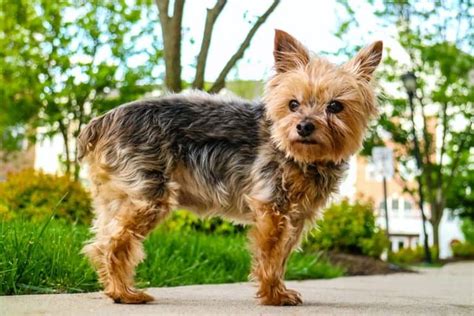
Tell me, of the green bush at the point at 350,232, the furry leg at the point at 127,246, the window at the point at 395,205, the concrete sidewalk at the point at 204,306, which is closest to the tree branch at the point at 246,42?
the concrete sidewalk at the point at 204,306

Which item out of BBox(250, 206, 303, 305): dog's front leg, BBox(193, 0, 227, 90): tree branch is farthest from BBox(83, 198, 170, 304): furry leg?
BBox(193, 0, 227, 90): tree branch

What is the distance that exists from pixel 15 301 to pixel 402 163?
23601mm

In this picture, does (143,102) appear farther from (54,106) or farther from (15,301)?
(54,106)

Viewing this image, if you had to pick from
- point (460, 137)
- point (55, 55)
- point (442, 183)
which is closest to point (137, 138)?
point (55, 55)

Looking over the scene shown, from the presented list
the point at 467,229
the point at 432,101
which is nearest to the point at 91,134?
the point at 432,101

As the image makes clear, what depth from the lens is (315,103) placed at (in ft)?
17.4

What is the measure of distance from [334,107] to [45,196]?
6.46m

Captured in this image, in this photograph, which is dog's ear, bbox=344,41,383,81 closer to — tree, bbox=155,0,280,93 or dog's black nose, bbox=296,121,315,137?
dog's black nose, bbox=296,121,315,137

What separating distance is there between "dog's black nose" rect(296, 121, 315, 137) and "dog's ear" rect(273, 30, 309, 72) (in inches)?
Result: 23.0

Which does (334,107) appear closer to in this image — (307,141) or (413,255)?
(307,141)

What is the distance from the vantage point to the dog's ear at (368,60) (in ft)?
18.6

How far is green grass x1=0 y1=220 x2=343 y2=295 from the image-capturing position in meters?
6.11

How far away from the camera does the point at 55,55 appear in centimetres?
1914

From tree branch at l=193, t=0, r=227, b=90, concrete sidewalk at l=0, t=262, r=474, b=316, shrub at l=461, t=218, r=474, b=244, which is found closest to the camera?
concrete sidewalk at l=0, t=262, r=474, b=316
